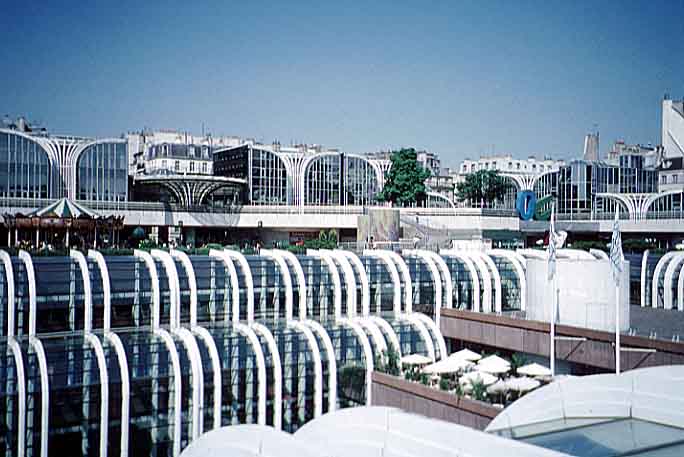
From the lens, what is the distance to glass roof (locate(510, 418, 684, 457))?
1244 cm

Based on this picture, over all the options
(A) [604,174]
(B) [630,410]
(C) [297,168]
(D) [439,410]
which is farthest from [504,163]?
(B) [630,410]

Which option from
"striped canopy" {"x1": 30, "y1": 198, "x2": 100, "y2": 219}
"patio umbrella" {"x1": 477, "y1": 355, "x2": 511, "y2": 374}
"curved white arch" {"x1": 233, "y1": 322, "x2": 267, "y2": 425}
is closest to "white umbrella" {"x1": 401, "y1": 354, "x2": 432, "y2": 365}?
"patio umbrella" {"x1": 477, "y1": 355, "x2": 511, "y2": 374}

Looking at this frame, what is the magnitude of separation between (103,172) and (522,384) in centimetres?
4765

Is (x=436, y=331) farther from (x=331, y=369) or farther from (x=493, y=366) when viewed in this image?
(x=331, y=369)

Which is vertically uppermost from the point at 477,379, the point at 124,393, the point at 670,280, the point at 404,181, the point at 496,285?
the point at 404,181

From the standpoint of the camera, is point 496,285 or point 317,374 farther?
point 496,285

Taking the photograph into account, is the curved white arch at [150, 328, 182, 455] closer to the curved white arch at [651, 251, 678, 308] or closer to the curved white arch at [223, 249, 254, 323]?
the curved white arch at [223, 249, 254, 323]

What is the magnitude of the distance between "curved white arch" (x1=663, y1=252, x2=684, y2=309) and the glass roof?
→ 2452 centimetres

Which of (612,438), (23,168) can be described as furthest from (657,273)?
(23,168)

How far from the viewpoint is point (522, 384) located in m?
25.9

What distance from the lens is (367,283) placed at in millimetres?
35125

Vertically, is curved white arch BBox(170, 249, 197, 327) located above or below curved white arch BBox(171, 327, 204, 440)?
above

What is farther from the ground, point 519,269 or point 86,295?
point 519,269

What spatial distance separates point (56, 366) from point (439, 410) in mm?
11859
